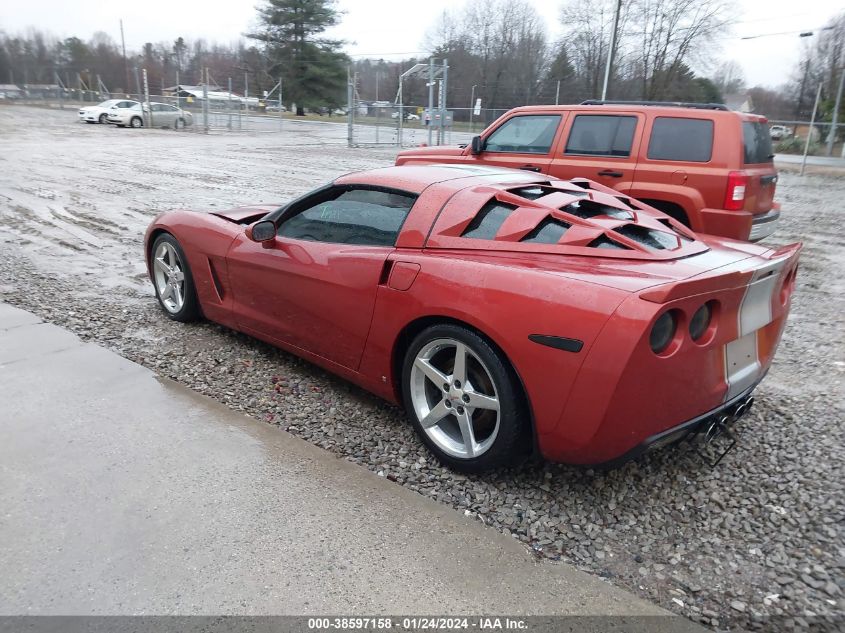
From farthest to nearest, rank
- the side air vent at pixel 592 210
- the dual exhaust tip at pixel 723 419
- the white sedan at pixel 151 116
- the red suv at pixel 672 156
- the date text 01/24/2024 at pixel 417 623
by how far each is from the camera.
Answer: the white sedan at pixel 151 116 < the red suv at pixel 672 156 < the side air vent at pixel 592 210 < the dual exhaust tip at pixel 723 419 < the date text 01/24/2024 at pixel 417 623

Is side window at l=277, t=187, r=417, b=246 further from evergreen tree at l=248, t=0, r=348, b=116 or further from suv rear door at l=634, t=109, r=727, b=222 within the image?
evergreen tree at l=248, t=0, r=348, b=116

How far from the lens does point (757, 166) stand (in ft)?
21.7

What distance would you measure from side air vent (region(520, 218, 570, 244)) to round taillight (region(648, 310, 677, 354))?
0.71 meters

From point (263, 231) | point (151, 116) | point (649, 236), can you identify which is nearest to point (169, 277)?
point (263, 231)

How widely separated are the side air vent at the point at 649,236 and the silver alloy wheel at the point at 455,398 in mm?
→ 1028

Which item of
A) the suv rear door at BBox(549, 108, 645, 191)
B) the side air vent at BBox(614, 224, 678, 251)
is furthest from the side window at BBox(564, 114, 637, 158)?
the side air vent at BBox(614, 224, 678, 251)

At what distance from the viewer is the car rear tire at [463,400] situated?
2.73 m

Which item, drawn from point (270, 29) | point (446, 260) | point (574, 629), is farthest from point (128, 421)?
point (270, 29)

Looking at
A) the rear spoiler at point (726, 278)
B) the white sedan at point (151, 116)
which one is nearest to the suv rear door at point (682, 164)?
the rear spoiler at point (726, 278)

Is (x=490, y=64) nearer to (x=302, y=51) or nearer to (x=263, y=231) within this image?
(x=302, y=51)

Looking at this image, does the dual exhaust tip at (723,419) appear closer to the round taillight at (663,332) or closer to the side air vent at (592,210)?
the round taillight at (663,332)

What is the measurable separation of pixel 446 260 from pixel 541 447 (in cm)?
97

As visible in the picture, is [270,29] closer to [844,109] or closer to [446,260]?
[844,109]

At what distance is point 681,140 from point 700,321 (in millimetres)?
4740
